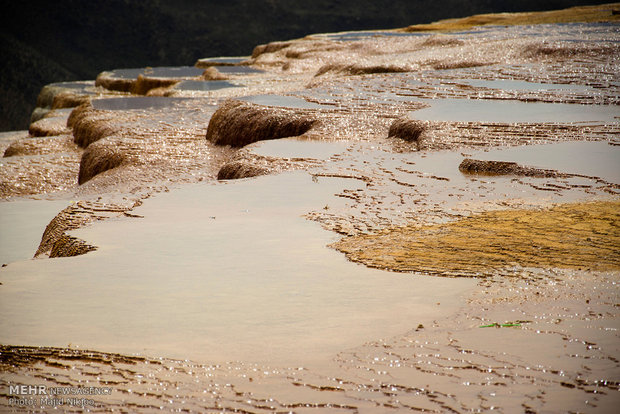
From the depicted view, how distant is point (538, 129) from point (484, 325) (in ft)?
7.12

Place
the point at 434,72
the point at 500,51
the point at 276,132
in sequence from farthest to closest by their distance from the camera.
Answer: the point at 500,51, the point at 434,72, the point at 276,132

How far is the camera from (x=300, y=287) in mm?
1670

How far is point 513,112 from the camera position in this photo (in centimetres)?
383

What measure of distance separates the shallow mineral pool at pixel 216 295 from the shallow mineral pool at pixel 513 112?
1814 mm

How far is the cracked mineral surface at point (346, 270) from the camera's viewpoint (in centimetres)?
125

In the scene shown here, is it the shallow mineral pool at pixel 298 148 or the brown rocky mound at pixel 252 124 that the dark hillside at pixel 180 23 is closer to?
the brown rocky mound at pixel 252 124

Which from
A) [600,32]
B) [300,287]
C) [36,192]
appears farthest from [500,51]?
[300,287]

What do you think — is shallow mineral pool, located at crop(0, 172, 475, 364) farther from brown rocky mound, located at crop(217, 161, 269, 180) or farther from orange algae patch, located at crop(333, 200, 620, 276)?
brown rocky mound, located at crop(217, 161, 269, 180)

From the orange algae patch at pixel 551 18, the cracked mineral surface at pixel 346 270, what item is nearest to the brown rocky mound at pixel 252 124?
the cracked mineral surface at pixel 346 270

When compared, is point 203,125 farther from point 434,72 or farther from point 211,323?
point 211,323

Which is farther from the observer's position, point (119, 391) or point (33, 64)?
point (33, 64)

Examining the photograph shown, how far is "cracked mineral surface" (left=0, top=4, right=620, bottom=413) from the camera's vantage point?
49.3 inches

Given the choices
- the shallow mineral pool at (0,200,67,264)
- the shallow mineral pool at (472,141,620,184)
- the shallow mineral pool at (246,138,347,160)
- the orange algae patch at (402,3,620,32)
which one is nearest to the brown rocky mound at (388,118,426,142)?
the shallow mineral pool at (246,138,347,160)

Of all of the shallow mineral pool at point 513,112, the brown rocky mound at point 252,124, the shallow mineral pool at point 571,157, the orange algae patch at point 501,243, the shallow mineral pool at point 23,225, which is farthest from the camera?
the brown rocky mound at point 252,124
